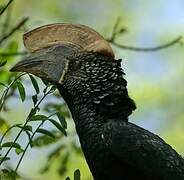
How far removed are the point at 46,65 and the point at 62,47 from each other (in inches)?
4.8

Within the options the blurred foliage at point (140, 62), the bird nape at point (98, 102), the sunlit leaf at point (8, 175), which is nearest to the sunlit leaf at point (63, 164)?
the bird nape at point (98, 102)

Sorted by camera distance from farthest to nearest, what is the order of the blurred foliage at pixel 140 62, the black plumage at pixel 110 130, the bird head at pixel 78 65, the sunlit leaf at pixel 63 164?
1. the blurred foliage at pixel 140 62
2. the sunlit leaf at pixel 63 164
3. the bird head at pixel 78 65
4. the black plumage at pixel 110 130

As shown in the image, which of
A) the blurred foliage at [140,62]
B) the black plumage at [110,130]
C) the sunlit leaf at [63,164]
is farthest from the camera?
the blurred foliage at [140,62]

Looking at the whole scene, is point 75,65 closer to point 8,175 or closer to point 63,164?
point 8,175

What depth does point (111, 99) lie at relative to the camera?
3584mm

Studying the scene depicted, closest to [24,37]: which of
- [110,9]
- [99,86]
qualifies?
[99,86]

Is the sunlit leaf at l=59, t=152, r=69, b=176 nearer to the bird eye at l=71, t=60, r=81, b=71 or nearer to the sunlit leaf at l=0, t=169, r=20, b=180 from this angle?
the bird eye at l=71, t=60, r=81, b=71

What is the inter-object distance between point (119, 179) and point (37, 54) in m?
0.66

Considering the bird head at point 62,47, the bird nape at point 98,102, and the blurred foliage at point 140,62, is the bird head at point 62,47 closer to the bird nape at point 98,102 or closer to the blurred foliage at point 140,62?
the bird nape at point 98,102

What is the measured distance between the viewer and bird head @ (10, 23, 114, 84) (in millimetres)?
3650

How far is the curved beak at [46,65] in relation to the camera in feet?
11.8

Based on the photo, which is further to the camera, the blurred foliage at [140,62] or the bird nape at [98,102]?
the blurred foliage at [140,62]

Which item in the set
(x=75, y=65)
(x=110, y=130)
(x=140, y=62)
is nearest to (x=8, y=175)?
(x=110, y=130)

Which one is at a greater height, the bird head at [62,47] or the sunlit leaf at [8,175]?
the bird head at [62,47]
